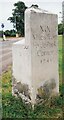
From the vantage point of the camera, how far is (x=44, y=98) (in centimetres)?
671

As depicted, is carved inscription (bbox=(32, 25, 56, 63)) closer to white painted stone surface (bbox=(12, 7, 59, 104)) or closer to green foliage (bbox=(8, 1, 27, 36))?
white painted stone surface (bbox=(12, 7, 59, 104))

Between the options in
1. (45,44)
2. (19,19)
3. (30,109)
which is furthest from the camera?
(19,19)

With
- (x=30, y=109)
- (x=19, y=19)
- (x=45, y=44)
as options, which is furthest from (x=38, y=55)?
(x=19, y=19)

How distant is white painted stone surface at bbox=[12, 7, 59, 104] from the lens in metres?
6.36

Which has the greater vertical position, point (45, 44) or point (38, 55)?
point (45, 44)

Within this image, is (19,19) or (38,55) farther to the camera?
(19,19)

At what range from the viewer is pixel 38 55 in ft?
21.4

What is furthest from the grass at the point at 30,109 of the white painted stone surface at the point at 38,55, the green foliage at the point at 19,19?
the green foliage at the point at 19,19

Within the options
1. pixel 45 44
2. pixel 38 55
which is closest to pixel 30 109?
pixel 38 55

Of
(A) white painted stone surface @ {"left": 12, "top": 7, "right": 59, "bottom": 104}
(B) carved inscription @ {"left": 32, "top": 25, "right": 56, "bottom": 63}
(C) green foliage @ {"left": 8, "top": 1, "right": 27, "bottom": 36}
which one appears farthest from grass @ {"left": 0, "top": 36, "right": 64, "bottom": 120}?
(C) green foliage @ {"left": 8, "top": 1, "right": 27, "bottom": 36}

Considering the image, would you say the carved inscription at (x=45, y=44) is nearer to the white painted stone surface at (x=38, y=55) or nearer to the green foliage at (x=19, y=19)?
the white painted stone surface at (x=38, y=55)

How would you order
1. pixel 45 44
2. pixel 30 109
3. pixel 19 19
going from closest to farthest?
pixel 30 109 → pixel 45 44 → pixel 19 19

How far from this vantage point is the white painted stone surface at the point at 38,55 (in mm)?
6363

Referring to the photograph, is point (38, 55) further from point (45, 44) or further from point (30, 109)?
point (30, 109)
